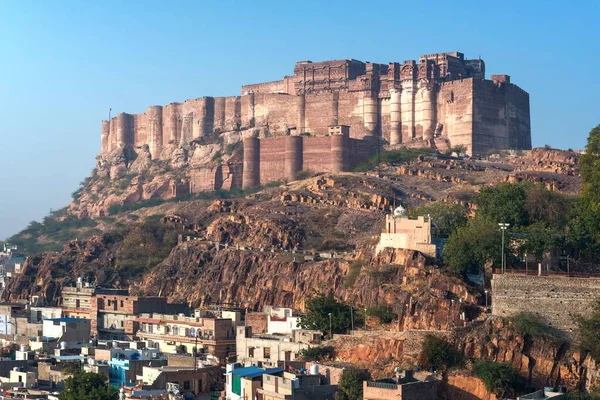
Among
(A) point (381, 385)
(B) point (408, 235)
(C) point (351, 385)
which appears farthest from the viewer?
(B) point (408, 235)

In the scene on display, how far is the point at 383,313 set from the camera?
54.2 metres

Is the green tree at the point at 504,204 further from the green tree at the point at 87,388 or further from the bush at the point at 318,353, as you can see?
the green tree at the point at 87,388

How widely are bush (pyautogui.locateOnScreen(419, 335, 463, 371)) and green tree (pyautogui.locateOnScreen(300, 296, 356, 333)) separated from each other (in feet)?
23.9

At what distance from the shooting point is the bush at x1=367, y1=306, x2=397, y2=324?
53938 mm

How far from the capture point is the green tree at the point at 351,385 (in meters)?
42.7

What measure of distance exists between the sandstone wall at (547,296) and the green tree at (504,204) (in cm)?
1053

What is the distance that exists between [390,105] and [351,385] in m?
60.7

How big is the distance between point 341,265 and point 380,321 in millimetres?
11118

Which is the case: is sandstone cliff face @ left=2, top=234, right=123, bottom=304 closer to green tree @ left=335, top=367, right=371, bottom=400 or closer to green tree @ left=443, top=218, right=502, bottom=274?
green tree @ left=443, top=218, right=502, bottom=274

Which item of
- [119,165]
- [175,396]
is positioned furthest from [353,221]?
[119,165]

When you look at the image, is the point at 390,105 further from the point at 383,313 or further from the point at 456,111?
the point at 383,313

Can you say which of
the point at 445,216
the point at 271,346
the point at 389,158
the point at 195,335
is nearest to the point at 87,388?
the point at 271,346

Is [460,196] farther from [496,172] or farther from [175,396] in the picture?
[175,396]

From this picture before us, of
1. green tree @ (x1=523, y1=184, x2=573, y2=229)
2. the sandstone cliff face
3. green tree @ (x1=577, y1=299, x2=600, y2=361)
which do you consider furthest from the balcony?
the sandstone cliff face
